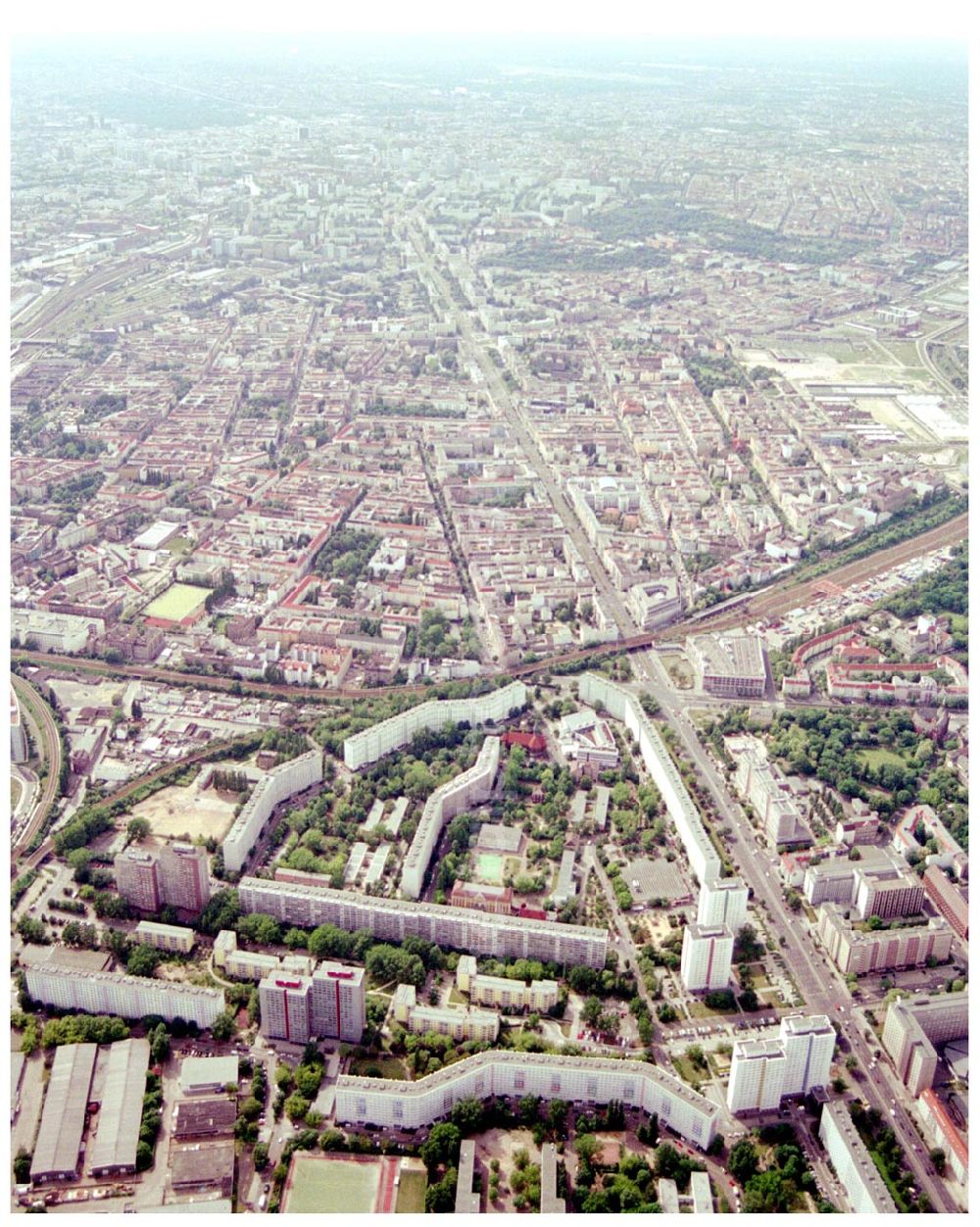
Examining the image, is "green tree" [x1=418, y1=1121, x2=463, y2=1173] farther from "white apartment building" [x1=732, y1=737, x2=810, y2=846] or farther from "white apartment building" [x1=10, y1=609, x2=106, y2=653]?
"white apartment building" [x1=10, y1=609, x2=106, y2=653]

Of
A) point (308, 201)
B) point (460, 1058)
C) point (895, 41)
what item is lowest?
point (460, 1058)

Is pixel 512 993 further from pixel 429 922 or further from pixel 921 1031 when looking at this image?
pixel 921 1031

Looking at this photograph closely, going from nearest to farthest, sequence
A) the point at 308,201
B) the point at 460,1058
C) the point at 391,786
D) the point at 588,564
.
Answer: the point at 460,1058, the point at 391,786, the point at 588,564, the point at 308,201

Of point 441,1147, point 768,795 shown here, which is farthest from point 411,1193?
point 768,795

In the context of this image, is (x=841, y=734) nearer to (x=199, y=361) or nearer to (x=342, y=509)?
(x=342, y=509)

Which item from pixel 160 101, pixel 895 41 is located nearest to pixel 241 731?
pixel 160 101

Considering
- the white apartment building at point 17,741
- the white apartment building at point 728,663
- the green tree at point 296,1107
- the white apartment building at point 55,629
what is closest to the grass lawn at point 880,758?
the white apartment building at point 728,663
